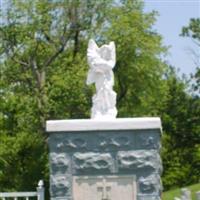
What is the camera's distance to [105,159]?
8758mm

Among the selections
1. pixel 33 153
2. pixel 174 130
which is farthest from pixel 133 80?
pixel 174 130

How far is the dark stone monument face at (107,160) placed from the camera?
8.73 meters

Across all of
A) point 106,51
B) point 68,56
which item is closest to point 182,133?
point 68,56

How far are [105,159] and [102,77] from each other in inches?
41.3

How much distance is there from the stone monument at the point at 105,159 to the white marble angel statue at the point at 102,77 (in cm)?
29

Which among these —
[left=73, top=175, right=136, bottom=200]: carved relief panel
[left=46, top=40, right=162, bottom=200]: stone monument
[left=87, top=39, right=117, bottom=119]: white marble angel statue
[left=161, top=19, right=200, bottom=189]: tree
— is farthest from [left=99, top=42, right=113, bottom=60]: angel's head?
[left=161, top=19, right=200, bottom=189]: tree

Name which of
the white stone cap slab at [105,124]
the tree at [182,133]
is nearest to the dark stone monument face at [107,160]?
the white stone cap slab at [105,124]

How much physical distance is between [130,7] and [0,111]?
5949mm

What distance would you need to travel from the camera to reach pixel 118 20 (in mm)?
24875

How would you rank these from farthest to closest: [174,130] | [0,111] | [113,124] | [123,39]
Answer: [174,130] → [0,111] → [123,39] → [113,124]

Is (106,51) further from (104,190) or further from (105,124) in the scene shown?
(104,190)

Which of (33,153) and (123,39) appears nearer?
(123,39)

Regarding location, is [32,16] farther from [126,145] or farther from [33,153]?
[126,145]

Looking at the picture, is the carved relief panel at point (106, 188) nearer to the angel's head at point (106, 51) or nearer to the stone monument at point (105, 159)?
the stone monument at point (105, 159)
